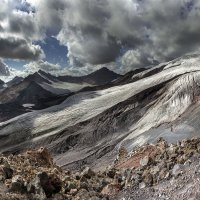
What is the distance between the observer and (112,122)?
13675cm

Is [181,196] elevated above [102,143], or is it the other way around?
[181,196]

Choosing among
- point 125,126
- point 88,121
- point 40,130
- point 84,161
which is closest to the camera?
point 84,161

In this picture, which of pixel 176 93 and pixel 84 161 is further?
pixel 176 93

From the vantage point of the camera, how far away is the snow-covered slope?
109 meters

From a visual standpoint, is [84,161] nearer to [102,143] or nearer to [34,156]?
[102,143]

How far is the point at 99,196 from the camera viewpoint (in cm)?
2597

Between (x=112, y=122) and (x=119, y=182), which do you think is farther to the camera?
(x=112, y=122)

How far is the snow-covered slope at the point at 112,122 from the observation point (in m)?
109

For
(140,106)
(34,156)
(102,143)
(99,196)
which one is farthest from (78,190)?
(140,106)

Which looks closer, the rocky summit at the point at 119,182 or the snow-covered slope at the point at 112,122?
the rocky summit at the point at 119,182

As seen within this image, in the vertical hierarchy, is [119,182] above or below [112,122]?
above

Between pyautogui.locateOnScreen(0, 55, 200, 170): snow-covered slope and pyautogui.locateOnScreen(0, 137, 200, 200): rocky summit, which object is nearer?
pyautogui.locateOnScreen(0, 137, 200, 200): rocky summit

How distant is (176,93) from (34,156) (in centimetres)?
10273

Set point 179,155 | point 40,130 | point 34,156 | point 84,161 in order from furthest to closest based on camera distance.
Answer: point 40,130 → point 84,161 → point 34,156 → point 179,155
